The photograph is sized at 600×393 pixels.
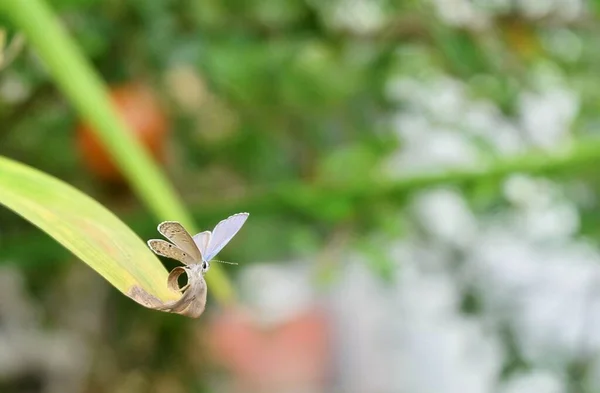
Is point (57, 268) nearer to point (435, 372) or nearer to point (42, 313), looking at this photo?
point (42, 313)

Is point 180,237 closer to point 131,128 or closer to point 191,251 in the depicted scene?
point 191,251

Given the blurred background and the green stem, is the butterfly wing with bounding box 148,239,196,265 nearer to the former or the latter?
the green stem

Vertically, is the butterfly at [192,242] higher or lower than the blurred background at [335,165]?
lower

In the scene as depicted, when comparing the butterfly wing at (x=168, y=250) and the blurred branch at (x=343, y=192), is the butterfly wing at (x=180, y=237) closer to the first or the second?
the butterfly wing at (x=168, y=250)

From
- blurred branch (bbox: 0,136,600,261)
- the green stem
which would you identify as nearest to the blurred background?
blurred branch (bbox: 0,136,600,261)

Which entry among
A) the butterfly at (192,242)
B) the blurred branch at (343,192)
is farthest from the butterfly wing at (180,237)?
the blurred branch at (343,192)

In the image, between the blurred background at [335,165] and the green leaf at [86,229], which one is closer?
the green leaf at [86,229]

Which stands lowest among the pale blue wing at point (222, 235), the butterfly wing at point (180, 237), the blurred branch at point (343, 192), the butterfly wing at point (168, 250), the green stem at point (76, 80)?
the butterfly wing at point (168, 250)

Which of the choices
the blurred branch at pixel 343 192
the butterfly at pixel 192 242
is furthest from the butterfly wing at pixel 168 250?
the blurred branch at pixel 343 192
